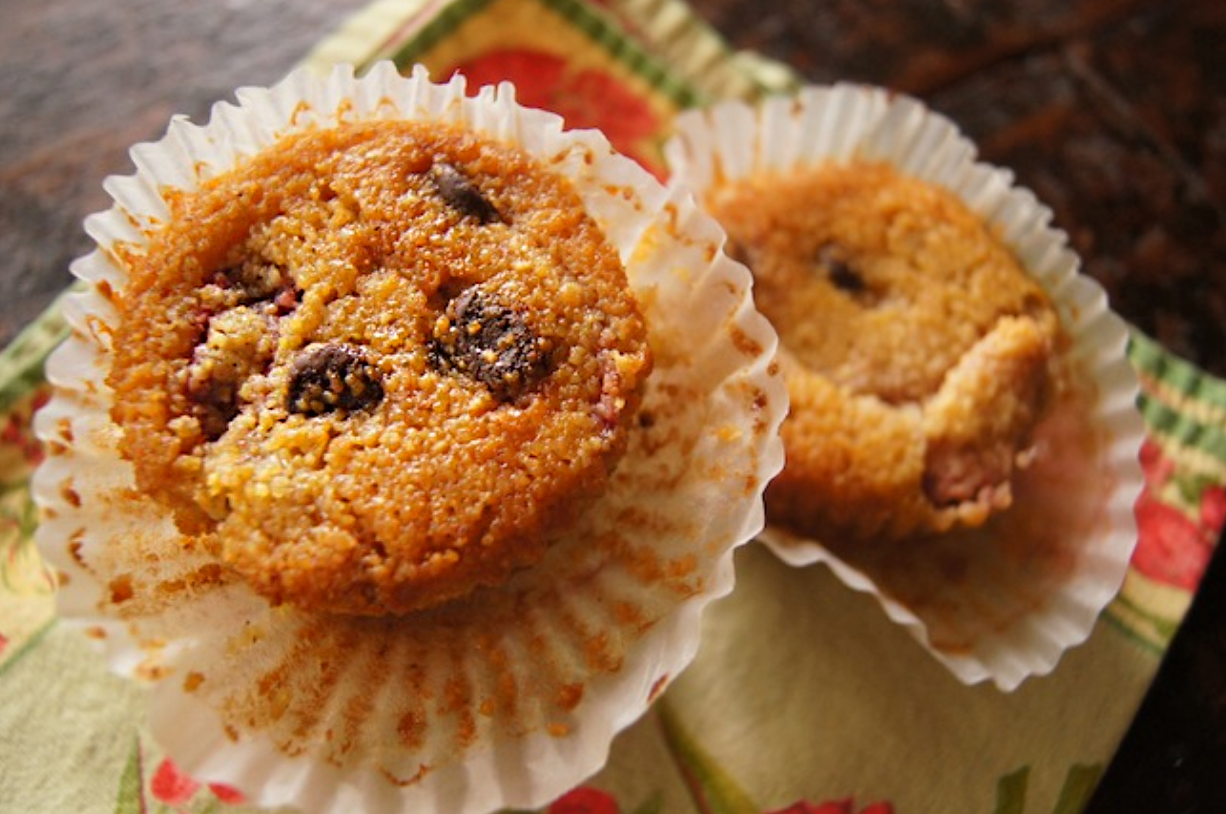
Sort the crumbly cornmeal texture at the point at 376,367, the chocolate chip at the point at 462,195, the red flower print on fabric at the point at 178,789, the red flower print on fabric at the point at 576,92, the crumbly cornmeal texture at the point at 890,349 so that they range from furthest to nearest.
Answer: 1. the red flower print on fabric at the point at 576,92
2. the crumbly cornmeal texture at the point at 890,349
3. the red flower print on fabric at the point at 178,789
4. the chocolate chip at the point at 462,195
5. the crumbly cornmeal texture at the point at 376,367

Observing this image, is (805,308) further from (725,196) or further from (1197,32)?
(1197,32)

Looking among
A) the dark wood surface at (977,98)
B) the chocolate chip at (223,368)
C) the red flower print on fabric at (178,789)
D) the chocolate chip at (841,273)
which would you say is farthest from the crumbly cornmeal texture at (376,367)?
the dark wood surface at (977,98)

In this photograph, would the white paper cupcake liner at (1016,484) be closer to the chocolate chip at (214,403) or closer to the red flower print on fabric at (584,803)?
the red flower print on fabric at (584,803)

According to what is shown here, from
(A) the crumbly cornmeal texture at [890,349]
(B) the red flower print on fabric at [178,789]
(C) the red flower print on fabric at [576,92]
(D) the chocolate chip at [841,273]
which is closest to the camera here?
(B) the red flower print on fabric at [178,789]

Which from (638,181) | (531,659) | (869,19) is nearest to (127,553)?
(531,659)

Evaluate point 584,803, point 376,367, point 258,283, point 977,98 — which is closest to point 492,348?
point 376,367

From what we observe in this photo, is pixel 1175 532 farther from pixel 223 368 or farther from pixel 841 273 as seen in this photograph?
pixel 223 368
